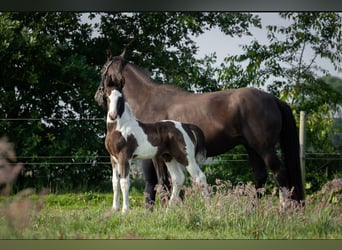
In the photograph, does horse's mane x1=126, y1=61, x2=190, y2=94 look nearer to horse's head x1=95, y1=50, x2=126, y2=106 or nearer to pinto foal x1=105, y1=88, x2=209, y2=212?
horse's head x1=95, y1=50, x2=126, y2=106

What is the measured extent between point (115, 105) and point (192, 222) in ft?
3.87

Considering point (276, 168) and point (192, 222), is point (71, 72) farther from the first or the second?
point (192, 222)

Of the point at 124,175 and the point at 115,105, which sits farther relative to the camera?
the point at 115,105

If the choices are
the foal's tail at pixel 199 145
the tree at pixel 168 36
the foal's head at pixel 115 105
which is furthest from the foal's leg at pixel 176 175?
the tree at pixel 168 36

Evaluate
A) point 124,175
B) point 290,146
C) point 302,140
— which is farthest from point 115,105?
point 302,140

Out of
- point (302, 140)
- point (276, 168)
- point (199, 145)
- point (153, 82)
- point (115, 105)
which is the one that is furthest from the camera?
point (302, 140)

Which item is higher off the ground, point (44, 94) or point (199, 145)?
point (44, 94)

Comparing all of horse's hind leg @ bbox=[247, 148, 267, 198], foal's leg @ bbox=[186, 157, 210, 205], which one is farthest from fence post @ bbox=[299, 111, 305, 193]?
foal's leg @ bbox=[186, 157, 210, 205]

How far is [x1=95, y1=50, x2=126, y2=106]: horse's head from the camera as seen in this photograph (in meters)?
6.17

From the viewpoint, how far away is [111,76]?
643 centimetres

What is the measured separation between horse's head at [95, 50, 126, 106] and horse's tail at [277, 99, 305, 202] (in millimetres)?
1494

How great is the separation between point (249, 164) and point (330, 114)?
1.23m

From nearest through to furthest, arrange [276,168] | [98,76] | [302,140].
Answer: [276,168]
[302,140]
[98,76]

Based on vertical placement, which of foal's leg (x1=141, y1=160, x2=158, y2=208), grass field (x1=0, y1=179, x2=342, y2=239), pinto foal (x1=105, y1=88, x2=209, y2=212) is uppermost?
pinto foal (x1=105, y1=88, x2=209, y2=212)
